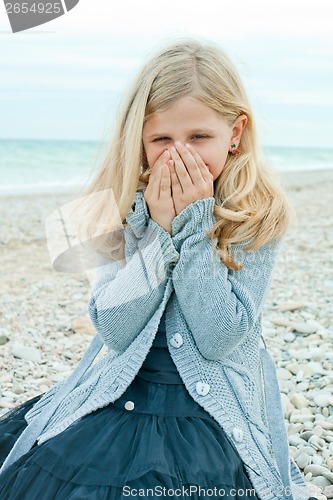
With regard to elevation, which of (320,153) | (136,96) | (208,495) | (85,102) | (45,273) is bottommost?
(320,153)

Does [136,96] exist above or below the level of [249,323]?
above

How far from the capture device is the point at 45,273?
641 cm

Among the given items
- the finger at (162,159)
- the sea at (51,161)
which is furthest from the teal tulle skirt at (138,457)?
the sea at (51,161)

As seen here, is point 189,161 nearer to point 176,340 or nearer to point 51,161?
point 176,340

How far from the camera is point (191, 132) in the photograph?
92.0 inches

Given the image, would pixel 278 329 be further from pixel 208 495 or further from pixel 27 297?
pixel 208 495

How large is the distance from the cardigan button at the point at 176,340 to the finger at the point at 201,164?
538 mm

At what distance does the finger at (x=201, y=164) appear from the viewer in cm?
234

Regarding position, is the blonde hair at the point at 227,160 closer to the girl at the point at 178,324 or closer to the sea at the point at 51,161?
the girl at the point at 178,324

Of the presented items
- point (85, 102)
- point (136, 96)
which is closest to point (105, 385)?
point (136, 96)

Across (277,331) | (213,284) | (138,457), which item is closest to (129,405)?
(138,457)

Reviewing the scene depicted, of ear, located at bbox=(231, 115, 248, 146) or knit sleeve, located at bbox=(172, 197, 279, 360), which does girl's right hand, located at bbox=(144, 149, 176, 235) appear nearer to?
knit sleeve, located at bbox=(172, 197, 279, 360)

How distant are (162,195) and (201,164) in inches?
6.6

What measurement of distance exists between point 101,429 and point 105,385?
0.48 ft
